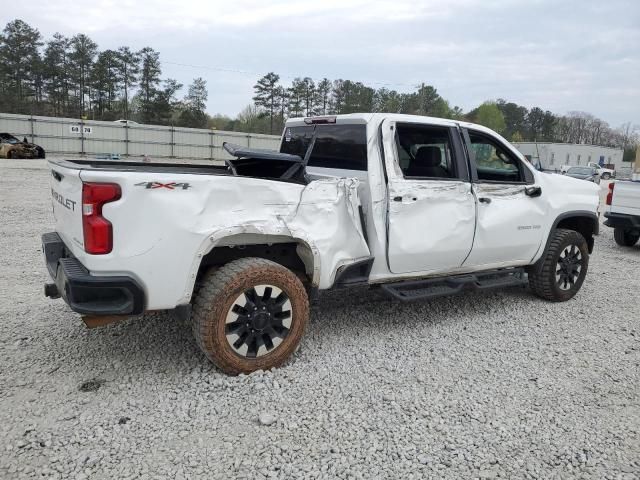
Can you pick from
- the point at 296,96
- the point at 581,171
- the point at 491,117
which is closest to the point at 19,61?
the point at 296,96

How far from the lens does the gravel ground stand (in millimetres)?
2768

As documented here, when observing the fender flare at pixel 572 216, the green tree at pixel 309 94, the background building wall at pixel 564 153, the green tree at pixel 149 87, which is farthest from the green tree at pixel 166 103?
the fender flare at pixel 572 216

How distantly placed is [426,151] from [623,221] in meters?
6.79

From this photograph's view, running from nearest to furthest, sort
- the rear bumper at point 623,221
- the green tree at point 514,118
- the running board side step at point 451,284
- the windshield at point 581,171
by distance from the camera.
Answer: the running board side step at point 451,284, the rear bumper at point 623,221, the windshield at point 581,171, the green tree at point 514,118

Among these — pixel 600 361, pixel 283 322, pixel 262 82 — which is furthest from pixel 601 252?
pixel 262 82

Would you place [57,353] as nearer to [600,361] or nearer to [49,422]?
[49,422]

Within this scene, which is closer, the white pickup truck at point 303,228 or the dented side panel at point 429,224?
the white pickup truck at point 303,228

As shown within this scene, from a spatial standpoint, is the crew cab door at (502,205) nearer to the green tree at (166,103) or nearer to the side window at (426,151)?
the side window at (426,151)

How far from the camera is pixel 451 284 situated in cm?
478

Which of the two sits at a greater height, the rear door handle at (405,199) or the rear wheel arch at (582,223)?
the rear door handle at (405,199)

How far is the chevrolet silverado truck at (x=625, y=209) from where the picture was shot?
9.42 meters

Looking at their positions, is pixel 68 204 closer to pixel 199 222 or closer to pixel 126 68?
pixel 199 222

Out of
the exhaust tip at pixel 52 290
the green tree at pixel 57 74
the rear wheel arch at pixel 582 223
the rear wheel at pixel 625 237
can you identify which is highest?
the green tree at pixel 57 74

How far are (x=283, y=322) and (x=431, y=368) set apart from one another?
123 cm
